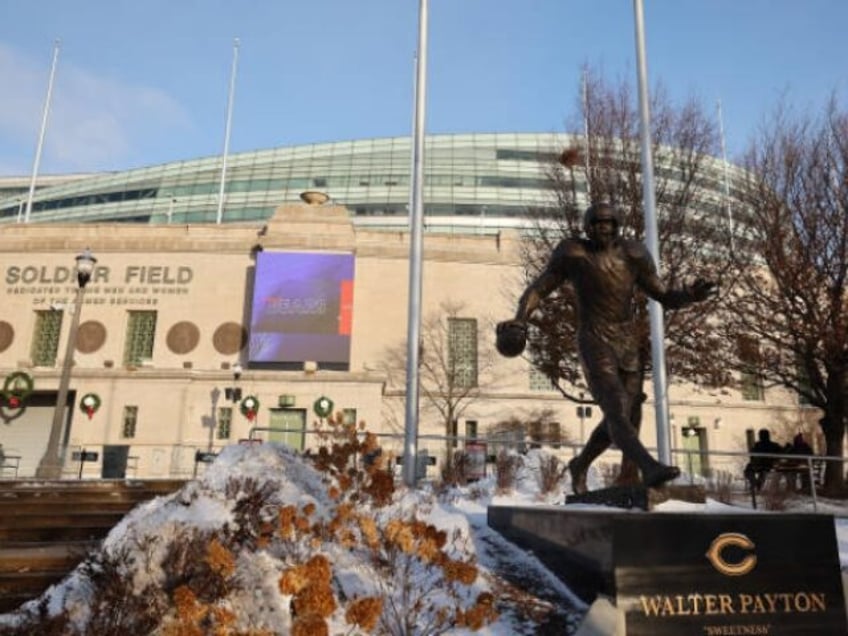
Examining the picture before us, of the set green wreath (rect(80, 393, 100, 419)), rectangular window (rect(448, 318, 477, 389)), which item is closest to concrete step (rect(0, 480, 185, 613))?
green wreath (rect(80, 393, 100, 419))

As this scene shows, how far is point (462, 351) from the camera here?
108 feet

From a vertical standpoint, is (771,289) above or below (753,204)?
below

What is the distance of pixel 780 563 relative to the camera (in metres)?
3.88

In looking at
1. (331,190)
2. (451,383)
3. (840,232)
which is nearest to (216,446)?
(451,383)

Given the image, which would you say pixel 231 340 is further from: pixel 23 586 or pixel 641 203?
pixel 23 586

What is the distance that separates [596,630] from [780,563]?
1.27 meters

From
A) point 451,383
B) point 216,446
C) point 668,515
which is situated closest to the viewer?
point 668,515

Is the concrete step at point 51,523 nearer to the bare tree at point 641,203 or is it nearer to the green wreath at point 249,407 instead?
the bare tree at point 641,203

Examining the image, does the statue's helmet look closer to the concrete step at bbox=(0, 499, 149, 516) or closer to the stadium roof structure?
the concrete step at bbox=(0, 499, 149, 516)

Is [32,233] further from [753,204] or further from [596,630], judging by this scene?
[596,630]

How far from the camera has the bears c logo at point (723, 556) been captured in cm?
384

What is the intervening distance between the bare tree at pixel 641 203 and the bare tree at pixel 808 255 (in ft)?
3.52

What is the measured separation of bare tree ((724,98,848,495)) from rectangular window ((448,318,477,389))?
53.5 ft

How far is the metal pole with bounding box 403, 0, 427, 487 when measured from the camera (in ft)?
34.0
